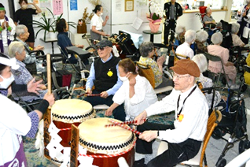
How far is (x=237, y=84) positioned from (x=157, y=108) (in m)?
3.58

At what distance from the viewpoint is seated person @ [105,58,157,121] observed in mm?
3533

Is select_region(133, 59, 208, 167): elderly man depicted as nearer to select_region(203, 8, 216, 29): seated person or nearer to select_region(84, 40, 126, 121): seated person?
select_region(84, 40, 126, 121): seated person

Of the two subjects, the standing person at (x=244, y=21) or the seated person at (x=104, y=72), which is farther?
the standing person at (x=244, y=21)

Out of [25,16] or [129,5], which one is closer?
[25,16]

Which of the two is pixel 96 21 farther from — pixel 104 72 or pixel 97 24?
pixel 104 72

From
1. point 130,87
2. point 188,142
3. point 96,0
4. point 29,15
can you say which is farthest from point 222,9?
point 188,142

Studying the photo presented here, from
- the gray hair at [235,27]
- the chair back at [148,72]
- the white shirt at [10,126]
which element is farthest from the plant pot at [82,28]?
the white shirt at [10,126]

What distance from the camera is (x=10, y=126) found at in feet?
6.84

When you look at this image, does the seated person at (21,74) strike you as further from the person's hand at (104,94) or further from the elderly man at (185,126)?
the elderly man at (185,126)

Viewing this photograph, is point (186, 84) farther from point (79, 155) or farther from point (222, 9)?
point (222, 9)

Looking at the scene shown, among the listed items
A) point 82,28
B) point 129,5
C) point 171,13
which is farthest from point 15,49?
point 171,13

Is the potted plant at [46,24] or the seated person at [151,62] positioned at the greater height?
the potted plant at [46,24]

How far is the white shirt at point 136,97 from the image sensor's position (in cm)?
359

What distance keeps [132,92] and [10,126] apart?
5.69 ft
